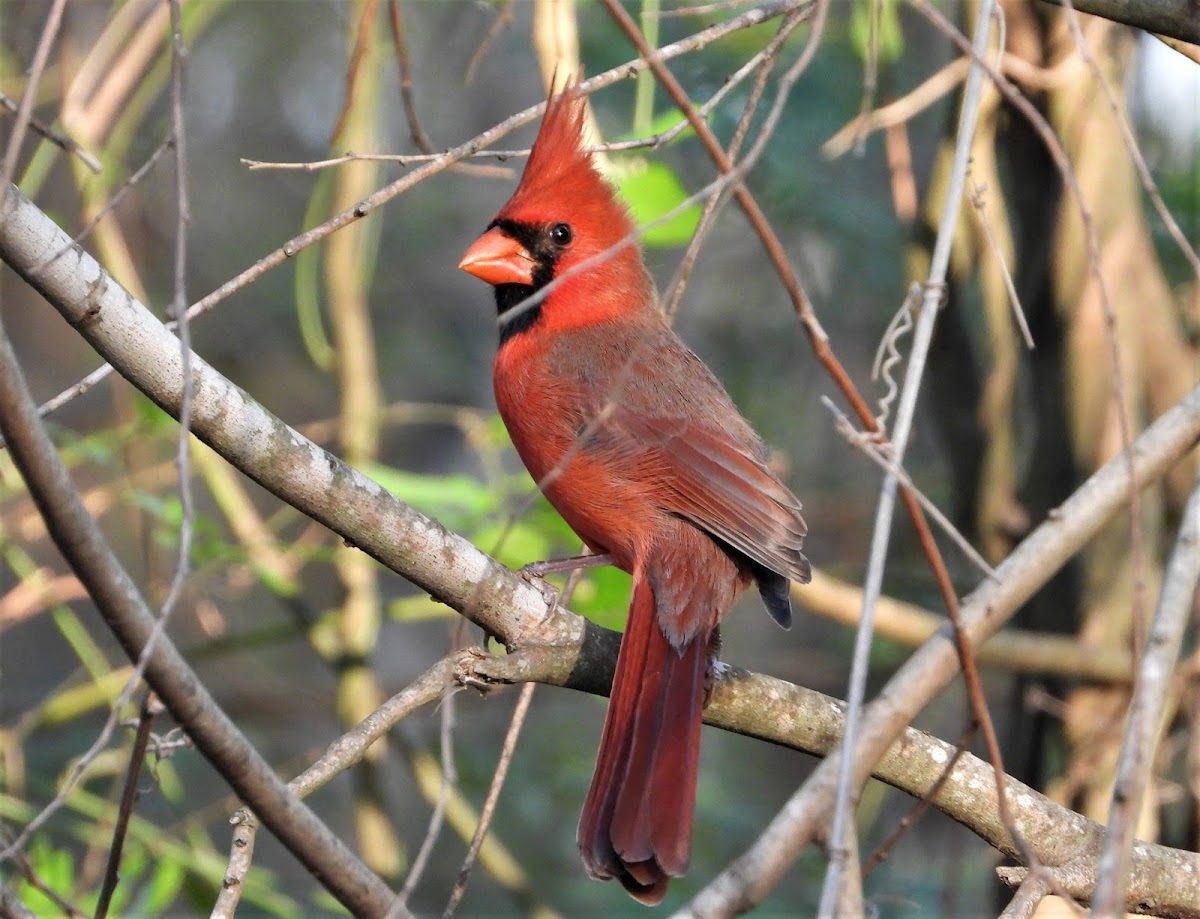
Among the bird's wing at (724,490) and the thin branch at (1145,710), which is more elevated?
the bird's wing at (724,490)

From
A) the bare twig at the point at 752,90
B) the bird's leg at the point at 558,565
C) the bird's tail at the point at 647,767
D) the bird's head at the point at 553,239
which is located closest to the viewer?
the bare twig at the point at 752,90

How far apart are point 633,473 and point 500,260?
2.12 feet

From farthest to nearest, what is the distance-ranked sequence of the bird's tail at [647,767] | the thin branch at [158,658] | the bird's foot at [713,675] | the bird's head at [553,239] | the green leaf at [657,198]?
the bird's head at [553,239], the green leaf at [657,198], the bird's foot at [713,675], the bird's tail at [647,767], the thin branch at [158,658]

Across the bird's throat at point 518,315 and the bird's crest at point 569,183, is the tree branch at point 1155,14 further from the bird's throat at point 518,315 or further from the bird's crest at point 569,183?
the bird's throat at point 518,315

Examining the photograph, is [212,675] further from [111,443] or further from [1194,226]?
[1194,226]

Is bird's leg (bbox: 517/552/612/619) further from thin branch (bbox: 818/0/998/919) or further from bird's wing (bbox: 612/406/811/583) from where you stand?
thin branch (bbox: 818/0/998/919)

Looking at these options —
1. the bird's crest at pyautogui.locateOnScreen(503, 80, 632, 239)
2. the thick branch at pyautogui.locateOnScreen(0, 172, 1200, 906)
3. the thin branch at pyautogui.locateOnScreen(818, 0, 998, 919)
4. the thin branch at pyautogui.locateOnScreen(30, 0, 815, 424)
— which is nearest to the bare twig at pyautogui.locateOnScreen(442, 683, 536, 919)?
the thick branch at pyautogui.locateOnScreen(0, 172, 1200, 906)

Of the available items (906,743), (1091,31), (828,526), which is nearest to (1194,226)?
(1091,31)

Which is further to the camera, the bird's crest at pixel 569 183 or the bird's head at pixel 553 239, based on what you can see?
the bird's head at pixel 553 239

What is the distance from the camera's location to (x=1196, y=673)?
335 centimetres

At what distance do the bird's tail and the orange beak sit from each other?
0.99 metres

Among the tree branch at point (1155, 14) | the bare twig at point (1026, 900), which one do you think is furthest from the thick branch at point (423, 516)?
the tree branch at point (1155, 14)

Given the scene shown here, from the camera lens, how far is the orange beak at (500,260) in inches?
125

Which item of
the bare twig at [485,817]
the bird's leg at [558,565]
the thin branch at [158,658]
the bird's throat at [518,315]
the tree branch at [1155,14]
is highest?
the bird's throat at [518,315]
